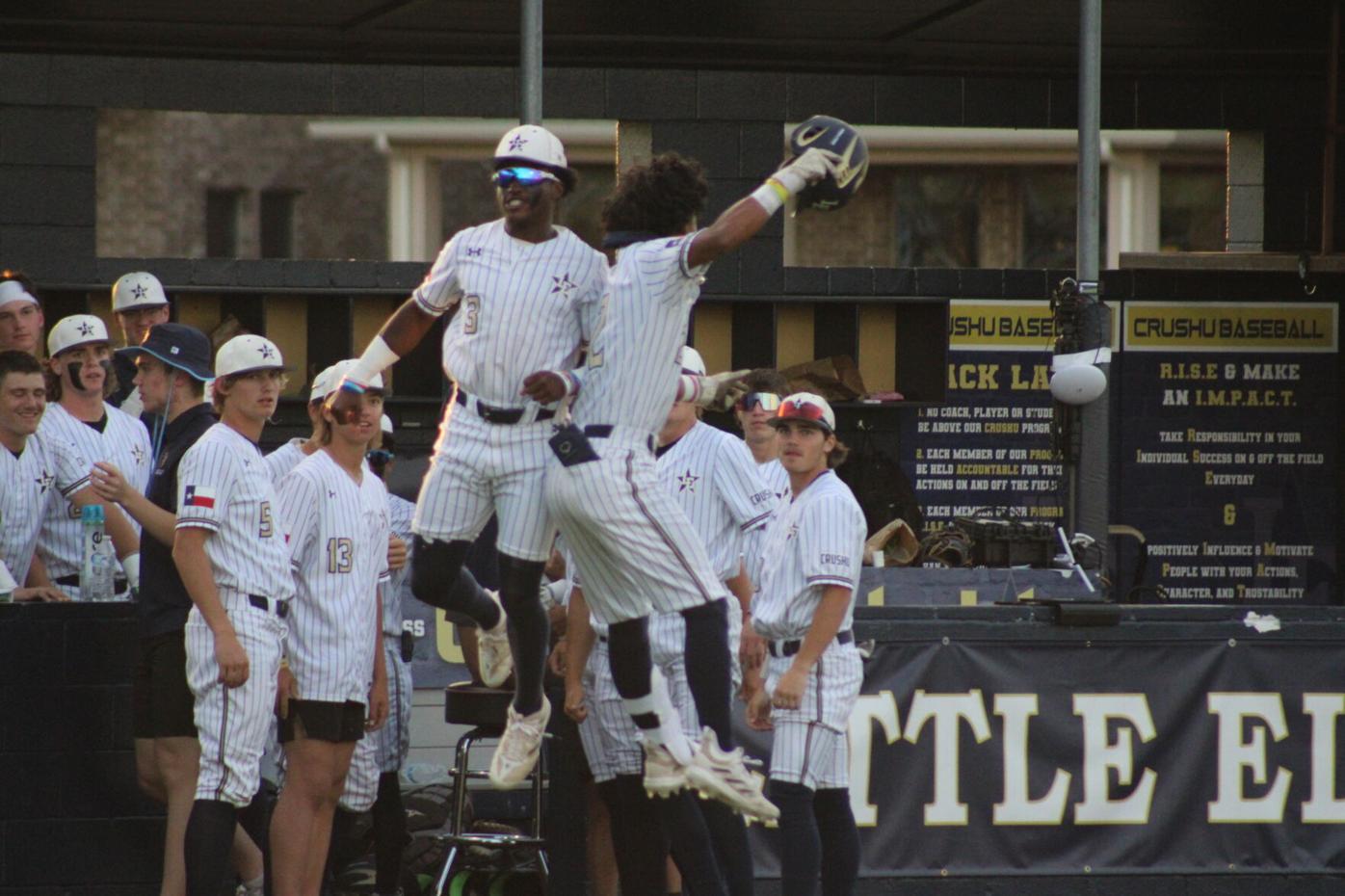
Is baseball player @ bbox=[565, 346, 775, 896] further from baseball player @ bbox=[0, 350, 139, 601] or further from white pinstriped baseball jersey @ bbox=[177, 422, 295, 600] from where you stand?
baseball player @ bbox=[0, 350, 139, 601]

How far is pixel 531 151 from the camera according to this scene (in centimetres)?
607

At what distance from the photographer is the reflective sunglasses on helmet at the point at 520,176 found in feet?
19.9

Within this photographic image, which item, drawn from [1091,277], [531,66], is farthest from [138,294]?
[1091,277]

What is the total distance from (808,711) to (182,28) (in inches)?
289

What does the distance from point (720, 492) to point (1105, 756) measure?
2.14 metres

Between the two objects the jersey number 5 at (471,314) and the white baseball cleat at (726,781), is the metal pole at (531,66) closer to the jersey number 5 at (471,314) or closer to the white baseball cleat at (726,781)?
the jersey number 5 at (471,314)

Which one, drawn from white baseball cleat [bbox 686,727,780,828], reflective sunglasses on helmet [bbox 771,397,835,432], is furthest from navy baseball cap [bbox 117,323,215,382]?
white baseball cleat [bbox 686,727,780,828]

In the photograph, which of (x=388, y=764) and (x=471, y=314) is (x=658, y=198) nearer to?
(x=471, y=314)

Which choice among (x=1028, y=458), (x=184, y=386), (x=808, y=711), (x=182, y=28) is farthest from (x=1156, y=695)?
(x=182, y=28)

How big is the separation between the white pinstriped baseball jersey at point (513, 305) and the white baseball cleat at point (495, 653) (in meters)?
0.99

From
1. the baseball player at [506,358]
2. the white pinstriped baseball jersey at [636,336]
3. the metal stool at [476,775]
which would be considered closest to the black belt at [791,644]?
the metal stool at [476,775]

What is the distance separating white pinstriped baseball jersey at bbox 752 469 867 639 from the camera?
23.2 feet

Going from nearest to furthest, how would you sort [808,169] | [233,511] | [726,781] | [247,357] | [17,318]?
[808,169] < [726,781] < [233,511] < [247,357] < [17,318]

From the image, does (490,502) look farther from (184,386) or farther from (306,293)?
(306,293)
